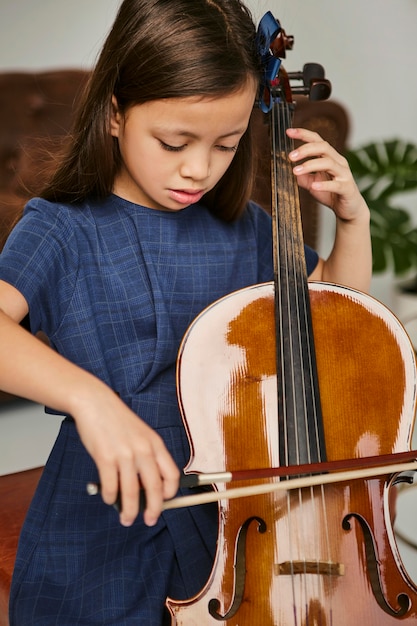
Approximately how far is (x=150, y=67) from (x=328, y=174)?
0.33 metres

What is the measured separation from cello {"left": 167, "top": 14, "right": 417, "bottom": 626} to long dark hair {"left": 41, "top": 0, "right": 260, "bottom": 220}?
0.19ft

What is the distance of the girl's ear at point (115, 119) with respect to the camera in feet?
3.15

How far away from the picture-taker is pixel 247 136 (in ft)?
3.62

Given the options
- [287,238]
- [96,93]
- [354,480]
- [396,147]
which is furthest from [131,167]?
[396,147]

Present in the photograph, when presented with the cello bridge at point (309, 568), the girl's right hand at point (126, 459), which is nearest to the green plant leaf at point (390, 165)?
the cello bridge at point (309, 568)

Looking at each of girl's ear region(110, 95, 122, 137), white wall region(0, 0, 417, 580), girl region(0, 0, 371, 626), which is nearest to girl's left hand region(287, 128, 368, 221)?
girl region(0, 0, 371, 626)

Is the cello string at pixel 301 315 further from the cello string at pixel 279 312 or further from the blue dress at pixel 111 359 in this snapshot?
the blue dress at pixel 111 359

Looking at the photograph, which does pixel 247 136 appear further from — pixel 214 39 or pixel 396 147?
pixel 396 147

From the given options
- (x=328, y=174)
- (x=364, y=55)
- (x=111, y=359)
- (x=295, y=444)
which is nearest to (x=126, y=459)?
(x=295, y=444)

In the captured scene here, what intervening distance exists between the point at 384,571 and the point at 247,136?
602 millimetres

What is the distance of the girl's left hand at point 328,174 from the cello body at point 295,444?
179mm

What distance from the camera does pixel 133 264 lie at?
1010 mm

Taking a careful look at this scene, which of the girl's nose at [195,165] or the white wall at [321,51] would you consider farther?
the white wall at [321,51]

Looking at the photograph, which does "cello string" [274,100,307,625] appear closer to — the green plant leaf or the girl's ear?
the girl's ear
